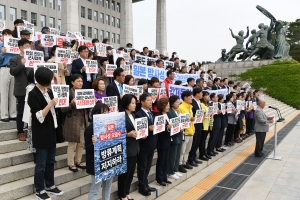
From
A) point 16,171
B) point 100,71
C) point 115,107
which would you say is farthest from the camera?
point 100,71

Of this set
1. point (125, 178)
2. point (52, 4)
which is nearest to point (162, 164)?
point (125, 178)

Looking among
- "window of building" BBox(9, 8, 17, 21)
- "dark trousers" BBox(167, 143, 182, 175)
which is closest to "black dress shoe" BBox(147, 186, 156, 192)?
"dark trousers" BBox(167, 143, 182, 175)

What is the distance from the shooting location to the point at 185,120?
567 centimetres

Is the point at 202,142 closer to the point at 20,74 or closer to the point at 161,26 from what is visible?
the point at 20,74

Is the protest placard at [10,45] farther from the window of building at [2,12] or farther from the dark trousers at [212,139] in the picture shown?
the window of building at [2,12]

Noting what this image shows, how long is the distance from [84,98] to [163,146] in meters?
1.84

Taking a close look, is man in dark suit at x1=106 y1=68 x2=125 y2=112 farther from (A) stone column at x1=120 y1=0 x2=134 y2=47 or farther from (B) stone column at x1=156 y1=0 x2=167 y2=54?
(B) stone column at x1=156 y1=0 x2=167 y2=54

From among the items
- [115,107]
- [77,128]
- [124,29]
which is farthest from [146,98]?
[124,29]

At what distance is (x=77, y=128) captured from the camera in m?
4.63

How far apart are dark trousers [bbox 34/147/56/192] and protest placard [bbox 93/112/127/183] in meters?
0.83

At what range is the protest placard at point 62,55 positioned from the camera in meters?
6.04

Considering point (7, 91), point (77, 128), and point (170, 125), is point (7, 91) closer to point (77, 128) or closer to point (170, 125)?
point (77, 128)

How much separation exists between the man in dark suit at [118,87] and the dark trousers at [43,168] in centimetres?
200

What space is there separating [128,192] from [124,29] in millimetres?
24073
